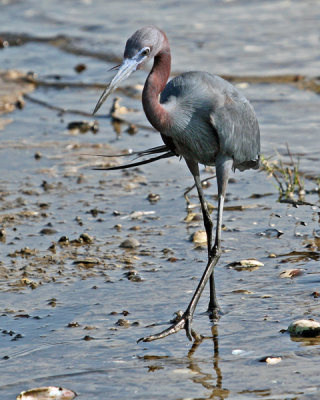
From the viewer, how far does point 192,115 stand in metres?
4.49

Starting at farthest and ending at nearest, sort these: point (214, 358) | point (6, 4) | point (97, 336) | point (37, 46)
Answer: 1. point (6, 4)
2. point (37, 46)
3. point (97, 336)
4. point (214, 358)

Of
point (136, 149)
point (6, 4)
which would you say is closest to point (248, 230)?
point (136, 149)

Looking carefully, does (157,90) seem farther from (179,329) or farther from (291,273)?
(291,273)

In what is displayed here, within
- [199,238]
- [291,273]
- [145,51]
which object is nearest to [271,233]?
[199,238]

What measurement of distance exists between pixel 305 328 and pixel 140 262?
1.44m

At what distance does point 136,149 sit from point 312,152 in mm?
1514

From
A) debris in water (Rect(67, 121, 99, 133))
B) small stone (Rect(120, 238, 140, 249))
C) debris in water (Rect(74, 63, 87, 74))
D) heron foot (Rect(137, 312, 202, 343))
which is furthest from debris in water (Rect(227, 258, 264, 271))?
debris in water (Rect(74, 63, 87, 74))

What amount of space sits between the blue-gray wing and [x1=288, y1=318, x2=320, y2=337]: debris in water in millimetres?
1027

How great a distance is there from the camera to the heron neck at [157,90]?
4266 mm

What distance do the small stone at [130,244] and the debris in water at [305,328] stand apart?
1.61 metres

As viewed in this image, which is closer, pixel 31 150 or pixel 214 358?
pixel 214 358

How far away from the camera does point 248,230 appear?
5789 millimetres

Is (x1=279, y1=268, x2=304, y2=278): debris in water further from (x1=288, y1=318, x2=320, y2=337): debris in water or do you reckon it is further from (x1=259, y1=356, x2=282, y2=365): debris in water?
(x1=259, y1=356, x2=282, y2=365): debris in water

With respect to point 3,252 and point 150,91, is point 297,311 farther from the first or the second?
point 3,252
